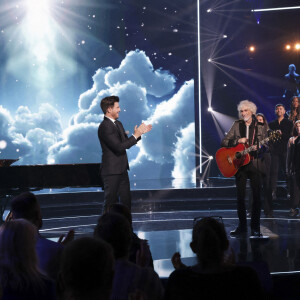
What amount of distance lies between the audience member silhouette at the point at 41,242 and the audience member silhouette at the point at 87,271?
86 centimetres

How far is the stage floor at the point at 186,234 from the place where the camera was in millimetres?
4230

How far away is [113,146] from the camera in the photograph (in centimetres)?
503

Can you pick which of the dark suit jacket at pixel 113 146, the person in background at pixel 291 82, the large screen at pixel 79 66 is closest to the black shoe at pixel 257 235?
the dark suit jacket at pixel 113 146

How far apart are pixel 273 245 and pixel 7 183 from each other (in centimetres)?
309

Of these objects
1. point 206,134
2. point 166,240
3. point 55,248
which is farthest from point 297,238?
point 206,134

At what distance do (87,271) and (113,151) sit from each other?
377cm

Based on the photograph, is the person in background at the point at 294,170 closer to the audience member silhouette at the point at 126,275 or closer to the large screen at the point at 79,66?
the large screen at the point at 79,66

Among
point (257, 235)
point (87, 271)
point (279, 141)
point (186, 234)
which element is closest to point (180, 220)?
point (186, 234)

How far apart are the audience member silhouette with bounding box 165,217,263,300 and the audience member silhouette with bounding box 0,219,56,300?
485mm

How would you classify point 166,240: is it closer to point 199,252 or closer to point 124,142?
point 124,142

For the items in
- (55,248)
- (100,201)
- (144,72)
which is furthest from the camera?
(144,72)

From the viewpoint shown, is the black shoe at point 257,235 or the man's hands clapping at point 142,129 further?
Result: the black shoe at point 257,235

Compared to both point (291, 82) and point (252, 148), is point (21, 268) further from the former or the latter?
point (291, 82)

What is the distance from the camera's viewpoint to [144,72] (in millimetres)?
11758
